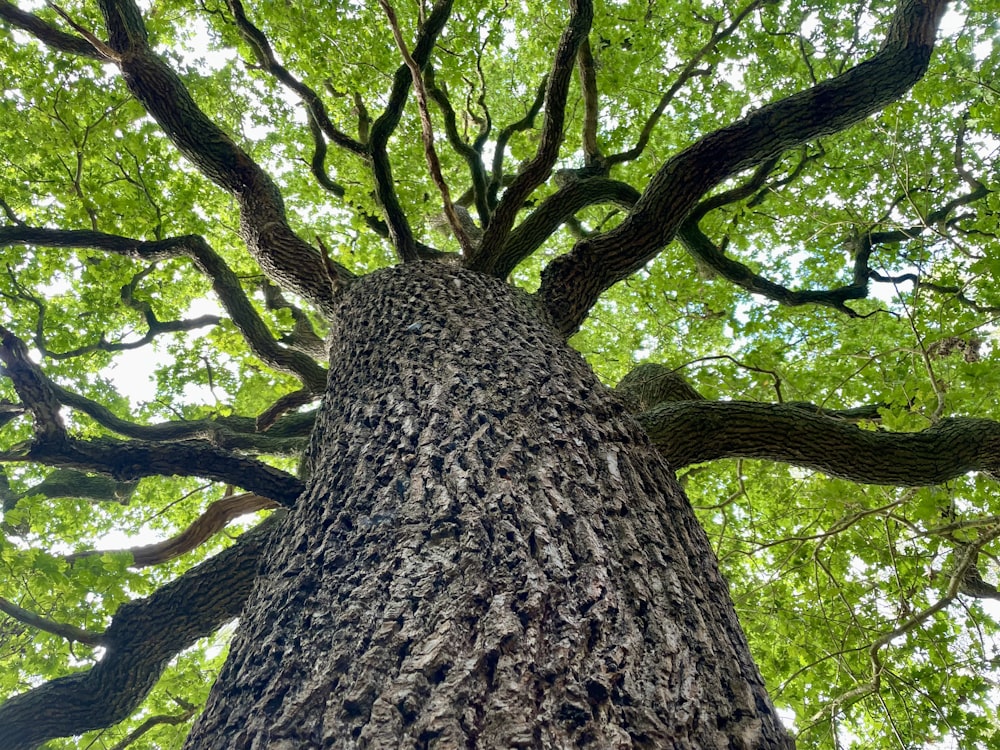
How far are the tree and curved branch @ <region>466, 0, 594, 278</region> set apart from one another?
3 centimetres

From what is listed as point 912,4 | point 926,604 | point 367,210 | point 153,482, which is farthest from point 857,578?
point 153,482

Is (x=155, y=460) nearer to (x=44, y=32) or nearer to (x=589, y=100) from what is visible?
(x=44, y=32)

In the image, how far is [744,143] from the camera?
3.42 meters

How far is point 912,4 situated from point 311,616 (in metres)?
4.70

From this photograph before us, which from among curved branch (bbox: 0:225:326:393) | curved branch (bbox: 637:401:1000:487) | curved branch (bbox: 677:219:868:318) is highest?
curved branch (bbox: 677:219:868:318)

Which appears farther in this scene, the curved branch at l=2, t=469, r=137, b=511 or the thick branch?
the thick branch

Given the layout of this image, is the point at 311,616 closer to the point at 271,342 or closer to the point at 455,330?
the point at 455,330

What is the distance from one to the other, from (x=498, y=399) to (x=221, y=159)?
348 centimetres

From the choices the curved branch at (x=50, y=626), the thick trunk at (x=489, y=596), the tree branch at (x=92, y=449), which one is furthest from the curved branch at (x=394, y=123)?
the curved branch at (x=50, y=626)

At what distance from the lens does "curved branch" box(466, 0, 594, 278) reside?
3742 millimetres

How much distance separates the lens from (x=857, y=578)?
5008mm

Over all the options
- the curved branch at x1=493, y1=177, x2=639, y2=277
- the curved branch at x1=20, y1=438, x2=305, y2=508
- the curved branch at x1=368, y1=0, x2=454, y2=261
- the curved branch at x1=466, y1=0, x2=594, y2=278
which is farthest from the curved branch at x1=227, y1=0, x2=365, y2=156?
the curved branch at x1=20, y1=438, x2=305, y2=508

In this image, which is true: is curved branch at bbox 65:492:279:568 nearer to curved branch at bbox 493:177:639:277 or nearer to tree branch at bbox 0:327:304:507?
tree branch at bbox 0:327:304:507

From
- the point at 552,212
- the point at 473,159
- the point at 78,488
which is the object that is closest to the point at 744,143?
the point at 552,212
